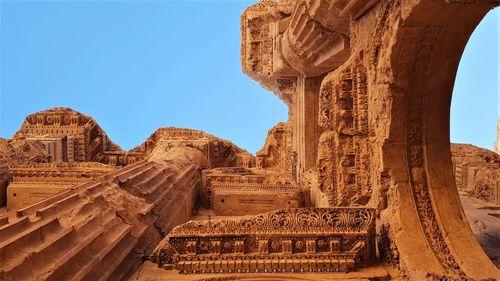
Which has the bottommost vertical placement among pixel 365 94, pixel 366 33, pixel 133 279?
pixel 133 279

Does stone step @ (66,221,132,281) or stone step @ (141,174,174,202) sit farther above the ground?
stone step @ (141,174,174,202)

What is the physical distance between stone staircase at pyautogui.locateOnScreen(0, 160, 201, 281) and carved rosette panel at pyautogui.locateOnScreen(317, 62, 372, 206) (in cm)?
221

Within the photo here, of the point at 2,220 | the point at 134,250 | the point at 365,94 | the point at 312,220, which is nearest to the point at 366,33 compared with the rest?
the point at 365,94

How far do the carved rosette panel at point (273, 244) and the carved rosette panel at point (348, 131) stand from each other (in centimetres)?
60

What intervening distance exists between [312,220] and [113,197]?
244 cm

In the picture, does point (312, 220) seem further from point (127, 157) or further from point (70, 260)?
point (127, 157)

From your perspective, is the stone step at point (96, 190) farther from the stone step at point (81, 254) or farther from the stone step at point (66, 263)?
the stone step at point (66, 263)

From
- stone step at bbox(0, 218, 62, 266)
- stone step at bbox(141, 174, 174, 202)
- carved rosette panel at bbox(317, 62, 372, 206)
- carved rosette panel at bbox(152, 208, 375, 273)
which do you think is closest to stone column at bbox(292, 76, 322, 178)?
stone step at bbox(141, 174, 174, 202)

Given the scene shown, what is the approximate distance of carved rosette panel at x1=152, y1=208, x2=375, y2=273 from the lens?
3.66 meters

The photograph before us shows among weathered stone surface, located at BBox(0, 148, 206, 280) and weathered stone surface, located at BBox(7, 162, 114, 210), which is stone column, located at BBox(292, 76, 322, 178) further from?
weathered stone surface, located at BBox(7, 162, 114, 210)

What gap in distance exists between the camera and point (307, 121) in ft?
31.1

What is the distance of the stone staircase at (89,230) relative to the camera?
2.83m

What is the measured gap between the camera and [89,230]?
3756 millimetres

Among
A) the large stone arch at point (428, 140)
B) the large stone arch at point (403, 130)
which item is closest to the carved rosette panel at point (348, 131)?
the large stone arch at point (403, 130)
